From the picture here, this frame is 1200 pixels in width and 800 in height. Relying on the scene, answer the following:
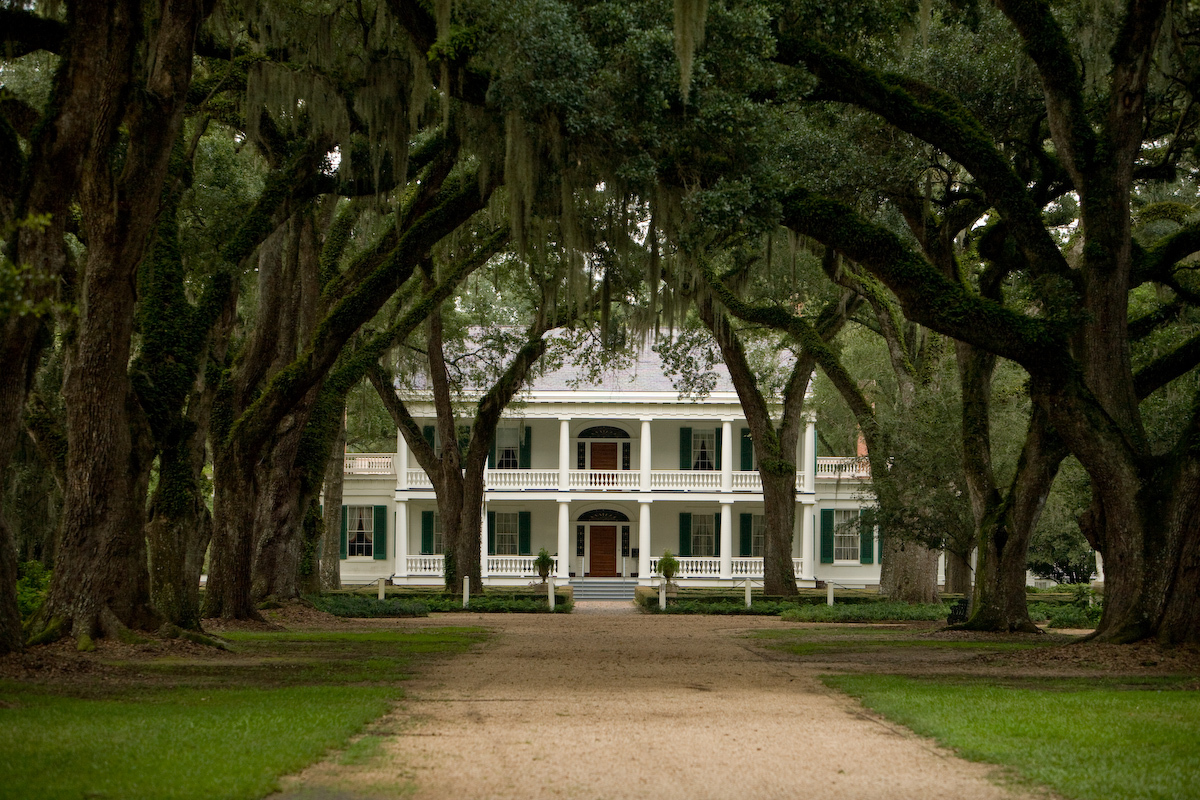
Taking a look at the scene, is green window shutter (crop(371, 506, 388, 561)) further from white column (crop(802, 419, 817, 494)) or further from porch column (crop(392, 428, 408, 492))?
white column (crop(802, 419, 817, 494))

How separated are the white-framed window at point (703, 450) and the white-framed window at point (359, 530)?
10.1 meters

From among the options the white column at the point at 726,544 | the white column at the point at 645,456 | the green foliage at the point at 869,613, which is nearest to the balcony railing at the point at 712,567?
the white column at the point at 726,544

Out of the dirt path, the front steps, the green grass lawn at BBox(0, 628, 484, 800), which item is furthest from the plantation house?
the green grass lawn at BBox(0, 628, 484, 800)

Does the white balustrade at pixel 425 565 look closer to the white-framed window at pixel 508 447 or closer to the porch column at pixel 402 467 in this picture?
the porch column at pixel 402 467

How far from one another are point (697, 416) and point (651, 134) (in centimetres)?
2377

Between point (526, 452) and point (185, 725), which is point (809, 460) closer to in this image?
point (526, 452)

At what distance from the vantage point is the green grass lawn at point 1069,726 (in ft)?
19.7

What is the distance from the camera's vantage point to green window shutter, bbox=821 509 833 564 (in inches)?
1385

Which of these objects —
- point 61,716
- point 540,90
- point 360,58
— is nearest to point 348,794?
point 61,716

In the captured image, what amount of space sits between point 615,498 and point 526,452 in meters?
3.37

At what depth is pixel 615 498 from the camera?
3419 cm

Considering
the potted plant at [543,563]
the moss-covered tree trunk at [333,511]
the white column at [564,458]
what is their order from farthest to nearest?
the white column at [564,458] → the potted plant at [543,563] → the moss-covered tree trunk at [333,511]

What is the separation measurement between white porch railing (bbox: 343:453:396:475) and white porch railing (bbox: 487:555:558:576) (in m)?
4.39

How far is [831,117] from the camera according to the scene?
14883mm
